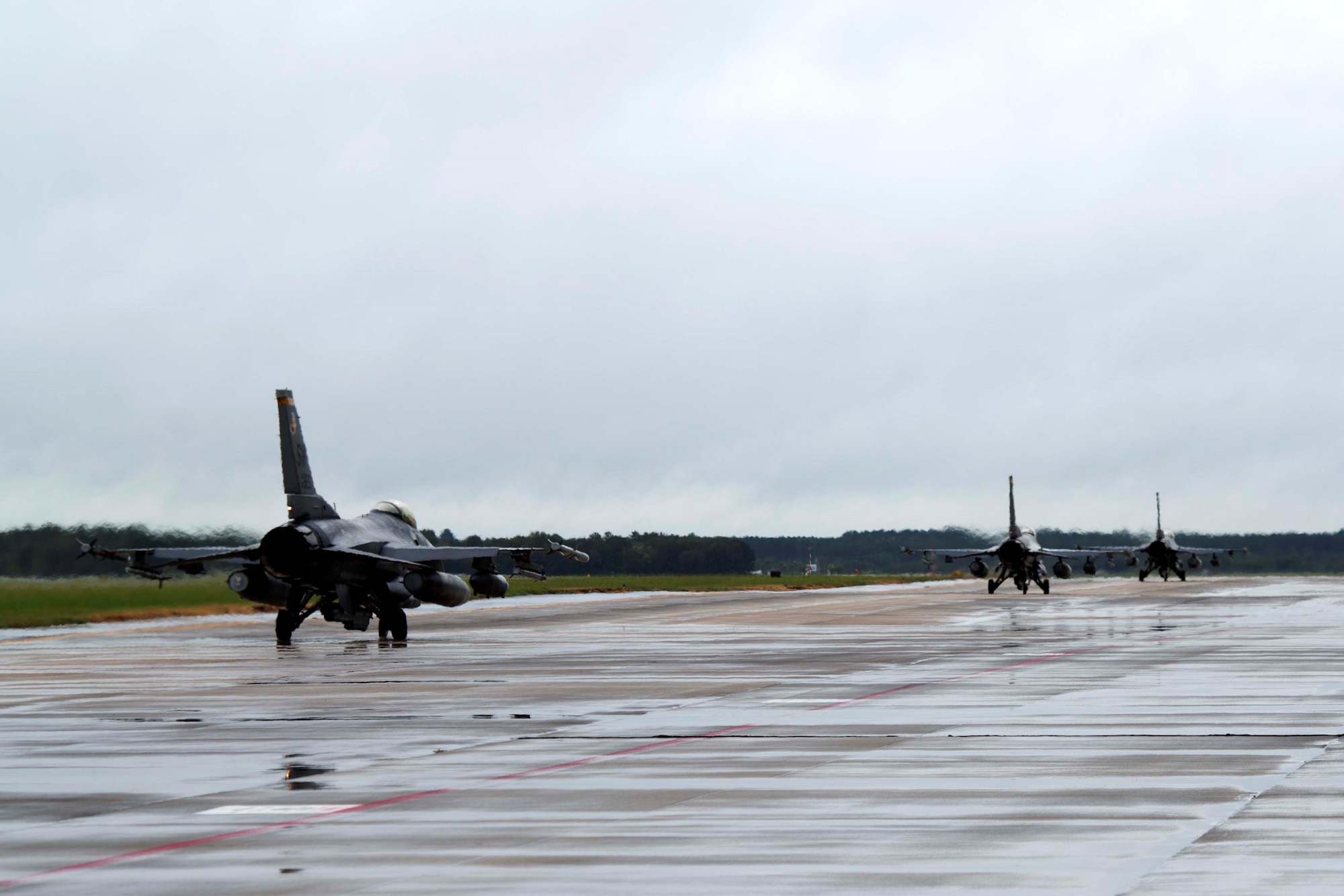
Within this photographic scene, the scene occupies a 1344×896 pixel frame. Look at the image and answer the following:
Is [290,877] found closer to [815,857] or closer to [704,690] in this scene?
[815,857]

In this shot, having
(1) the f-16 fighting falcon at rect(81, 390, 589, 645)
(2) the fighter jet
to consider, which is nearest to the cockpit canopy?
(1) the f-16 fighting falcon at rect(81, 390, 589, 645)

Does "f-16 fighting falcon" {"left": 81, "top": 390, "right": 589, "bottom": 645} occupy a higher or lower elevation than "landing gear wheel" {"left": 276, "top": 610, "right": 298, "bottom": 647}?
higher

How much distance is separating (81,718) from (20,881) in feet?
40.5

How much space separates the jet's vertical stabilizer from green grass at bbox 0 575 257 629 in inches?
515

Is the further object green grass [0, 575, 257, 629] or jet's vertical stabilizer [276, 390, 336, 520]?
green grass [0, 575, 257, 629]


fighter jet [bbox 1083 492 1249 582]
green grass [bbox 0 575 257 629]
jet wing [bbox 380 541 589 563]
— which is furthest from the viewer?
fighter jet [bbox 1083 492 1249 582]

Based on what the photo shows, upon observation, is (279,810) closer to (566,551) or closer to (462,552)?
(566,551)

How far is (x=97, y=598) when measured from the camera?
193 feet

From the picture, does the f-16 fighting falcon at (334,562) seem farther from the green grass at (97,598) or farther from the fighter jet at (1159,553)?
the fighter jet at (1159,553)

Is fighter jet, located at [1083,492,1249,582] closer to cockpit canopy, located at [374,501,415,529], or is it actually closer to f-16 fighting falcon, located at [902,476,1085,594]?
f-16 fighting falcon, located at [902,476,1085,594]

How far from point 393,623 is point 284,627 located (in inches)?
104

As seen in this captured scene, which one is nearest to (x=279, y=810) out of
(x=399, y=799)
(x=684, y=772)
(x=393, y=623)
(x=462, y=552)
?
(x=399, y=799)

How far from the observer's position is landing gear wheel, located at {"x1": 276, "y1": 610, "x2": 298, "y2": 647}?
140 ft

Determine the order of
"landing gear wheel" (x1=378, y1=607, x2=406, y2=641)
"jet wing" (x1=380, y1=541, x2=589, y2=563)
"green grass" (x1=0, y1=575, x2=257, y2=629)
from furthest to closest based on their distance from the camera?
"green grass" (x1=0, y1=575, x2=257, y2=629) < "landing gear wheel" (x1=378, y1=607, x2=406, y2=641) < "jet wing" (x1=380, y1=541, x2=589, y2=563)
